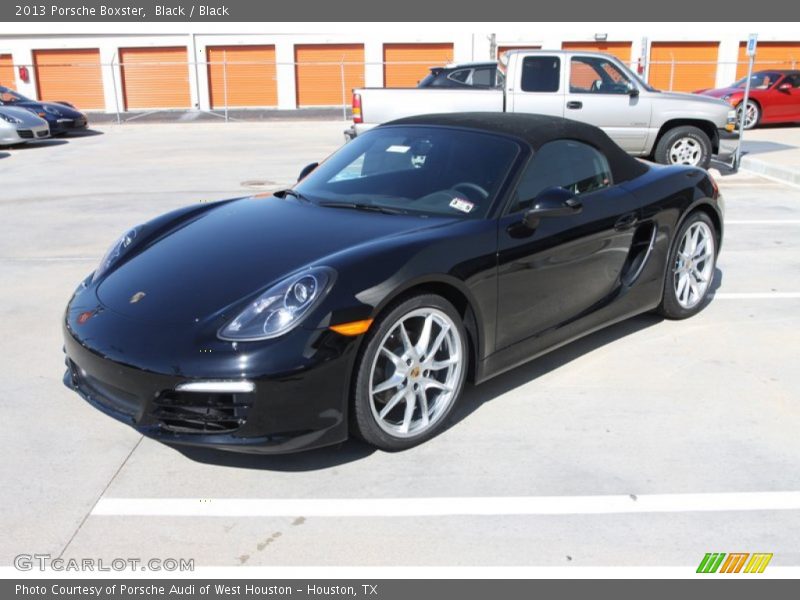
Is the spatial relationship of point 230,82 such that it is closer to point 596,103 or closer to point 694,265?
point 596,103

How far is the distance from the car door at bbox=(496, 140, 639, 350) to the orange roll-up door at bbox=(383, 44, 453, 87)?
28.0m

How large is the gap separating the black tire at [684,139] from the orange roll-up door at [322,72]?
71.0 feet

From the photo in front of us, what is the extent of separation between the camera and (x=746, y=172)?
499 inches

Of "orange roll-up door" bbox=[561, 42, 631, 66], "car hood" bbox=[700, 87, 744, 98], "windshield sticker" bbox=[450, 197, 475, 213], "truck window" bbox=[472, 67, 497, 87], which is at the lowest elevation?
"car hood" bbox=[700, 87, 744, 98]

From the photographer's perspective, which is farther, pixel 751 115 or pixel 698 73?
pixel 698 73

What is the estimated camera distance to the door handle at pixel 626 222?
4.61 meters

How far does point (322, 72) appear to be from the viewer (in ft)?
105

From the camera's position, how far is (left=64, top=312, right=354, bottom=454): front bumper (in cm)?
314

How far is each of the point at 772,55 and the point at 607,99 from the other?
81.6 feet

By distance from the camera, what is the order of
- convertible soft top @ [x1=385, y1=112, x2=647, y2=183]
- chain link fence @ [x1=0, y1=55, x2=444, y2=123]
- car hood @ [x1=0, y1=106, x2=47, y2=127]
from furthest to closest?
chain link fence @ [x1=0, y1=55, x2=444, y2=123], car hood @ [x1=0, y1=106, x2=47, y2=127], convertible soft top @ [x1=385, y1=112, x2=647, y2=183]

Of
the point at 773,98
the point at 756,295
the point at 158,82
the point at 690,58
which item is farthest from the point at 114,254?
the point at 690,58

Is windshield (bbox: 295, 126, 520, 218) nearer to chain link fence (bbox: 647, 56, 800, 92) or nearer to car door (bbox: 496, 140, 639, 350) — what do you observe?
car door (bbox: 496, 140, 639, 350)

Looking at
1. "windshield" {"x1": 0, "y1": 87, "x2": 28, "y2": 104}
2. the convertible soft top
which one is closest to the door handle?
the convertible soft top

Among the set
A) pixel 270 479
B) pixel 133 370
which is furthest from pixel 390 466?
pixel 133 370
